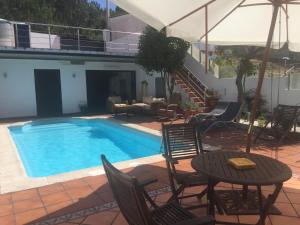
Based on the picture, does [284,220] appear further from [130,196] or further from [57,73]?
[57,73]

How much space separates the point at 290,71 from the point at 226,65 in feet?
11.7

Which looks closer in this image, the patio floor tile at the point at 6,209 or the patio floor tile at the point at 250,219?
the patio floor tile at the point at 250,219

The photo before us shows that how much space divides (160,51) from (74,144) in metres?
5.01

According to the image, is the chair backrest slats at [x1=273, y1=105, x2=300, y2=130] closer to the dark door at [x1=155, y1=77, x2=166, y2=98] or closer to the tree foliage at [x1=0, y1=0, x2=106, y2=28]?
the dark door at [x1=155, y1=77, x2=166, y2=98]

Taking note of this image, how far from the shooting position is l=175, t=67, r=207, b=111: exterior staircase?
13039 mm

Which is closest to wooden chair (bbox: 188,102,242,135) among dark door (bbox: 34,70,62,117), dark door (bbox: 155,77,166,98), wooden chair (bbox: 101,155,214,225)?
wooden chair (bbox: 101,155,214,225)

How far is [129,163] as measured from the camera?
206 inches

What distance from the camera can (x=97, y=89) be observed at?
57.7ft

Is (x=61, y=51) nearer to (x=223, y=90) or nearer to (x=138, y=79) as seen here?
(x=138, y=79)

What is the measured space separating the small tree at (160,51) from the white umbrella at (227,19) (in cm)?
652

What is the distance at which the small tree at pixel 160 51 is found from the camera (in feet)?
37.9

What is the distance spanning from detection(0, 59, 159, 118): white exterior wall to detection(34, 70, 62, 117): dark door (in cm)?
36

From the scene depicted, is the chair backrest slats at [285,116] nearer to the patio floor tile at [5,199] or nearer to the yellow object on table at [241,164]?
the yellow object on table at [241,164]

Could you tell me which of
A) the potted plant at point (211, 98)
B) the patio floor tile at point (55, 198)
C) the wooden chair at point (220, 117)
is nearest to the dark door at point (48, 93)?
the potted plant at point (211, 98)
